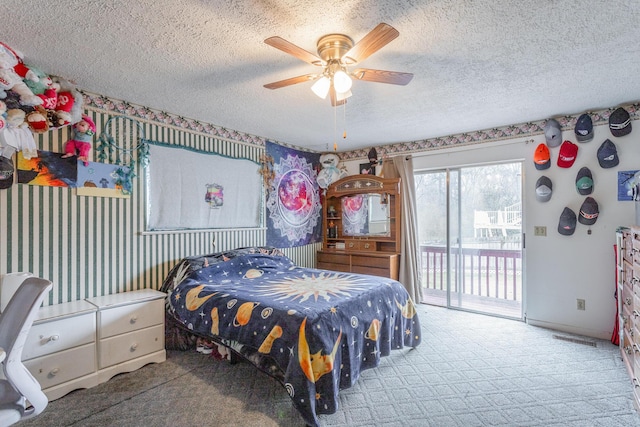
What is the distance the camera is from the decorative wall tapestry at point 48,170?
7.90 feet

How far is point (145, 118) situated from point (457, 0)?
292cm

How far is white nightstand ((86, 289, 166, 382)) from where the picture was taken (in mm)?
2471

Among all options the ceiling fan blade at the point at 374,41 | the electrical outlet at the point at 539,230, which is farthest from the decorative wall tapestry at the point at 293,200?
the electrical outlet at the point at 539,230

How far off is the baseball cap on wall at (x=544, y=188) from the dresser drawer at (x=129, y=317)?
417 cm

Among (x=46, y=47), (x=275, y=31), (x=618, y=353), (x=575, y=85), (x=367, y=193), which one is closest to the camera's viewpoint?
(x=275, y=31)

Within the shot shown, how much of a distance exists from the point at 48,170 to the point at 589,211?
16.7 feet

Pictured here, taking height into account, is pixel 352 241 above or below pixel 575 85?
below

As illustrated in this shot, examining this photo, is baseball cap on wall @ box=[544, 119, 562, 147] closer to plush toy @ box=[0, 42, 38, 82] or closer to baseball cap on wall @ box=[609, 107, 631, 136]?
baseball cap on wall @ box=[609, 107, 631, 136]

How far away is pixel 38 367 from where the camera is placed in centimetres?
213

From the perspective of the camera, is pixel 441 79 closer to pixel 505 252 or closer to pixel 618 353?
pixel 505 252

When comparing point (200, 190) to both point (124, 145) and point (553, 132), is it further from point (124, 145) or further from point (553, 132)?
point (553, 132)

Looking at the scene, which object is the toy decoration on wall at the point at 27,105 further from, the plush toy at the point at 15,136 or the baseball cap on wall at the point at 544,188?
the baseball cap on wall at the point at 544,188

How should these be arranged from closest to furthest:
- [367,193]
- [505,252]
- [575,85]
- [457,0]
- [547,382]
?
[457,0], [547,382], [575,85], [505,252], [367,193]

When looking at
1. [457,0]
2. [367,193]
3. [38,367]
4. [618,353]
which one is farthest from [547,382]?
[38,367]
